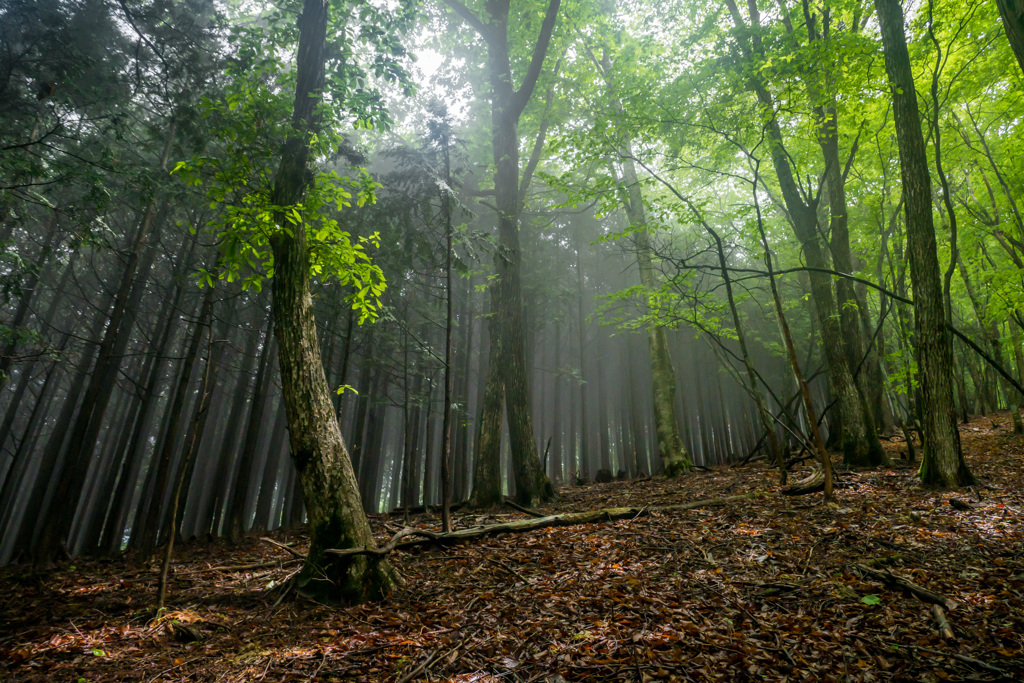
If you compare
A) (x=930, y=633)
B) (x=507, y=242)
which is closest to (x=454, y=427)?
(x=507, y=242)

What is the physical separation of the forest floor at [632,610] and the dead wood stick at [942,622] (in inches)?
1.1

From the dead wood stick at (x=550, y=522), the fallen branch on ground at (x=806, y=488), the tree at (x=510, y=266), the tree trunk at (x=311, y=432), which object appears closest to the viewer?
the tree trunk at (x=311, y=432)

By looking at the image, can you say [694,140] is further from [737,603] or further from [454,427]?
[454,427]

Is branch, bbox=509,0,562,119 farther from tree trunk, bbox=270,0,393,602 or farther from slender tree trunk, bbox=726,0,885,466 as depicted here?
tree trunk, bbox=270,0,393,602

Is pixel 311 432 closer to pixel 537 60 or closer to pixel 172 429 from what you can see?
pixel 172 429

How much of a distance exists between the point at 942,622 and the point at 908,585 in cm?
53

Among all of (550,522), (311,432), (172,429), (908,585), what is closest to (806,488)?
(908,585)

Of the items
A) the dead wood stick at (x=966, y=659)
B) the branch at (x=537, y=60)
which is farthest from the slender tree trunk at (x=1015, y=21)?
the branch at (x=537, y=60)

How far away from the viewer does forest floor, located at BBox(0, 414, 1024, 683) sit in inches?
108

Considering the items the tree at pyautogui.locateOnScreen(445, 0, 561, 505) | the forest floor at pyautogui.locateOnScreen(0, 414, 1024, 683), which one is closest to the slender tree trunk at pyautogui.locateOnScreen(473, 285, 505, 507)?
the tree at pyautogui.locateOnScreen(445, 0, 561, 505)

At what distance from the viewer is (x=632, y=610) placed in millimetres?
3559

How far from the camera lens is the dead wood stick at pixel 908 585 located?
3.01 meters

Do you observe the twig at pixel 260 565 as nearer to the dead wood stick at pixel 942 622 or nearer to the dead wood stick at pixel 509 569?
the dead wood stick at pixel 509 569

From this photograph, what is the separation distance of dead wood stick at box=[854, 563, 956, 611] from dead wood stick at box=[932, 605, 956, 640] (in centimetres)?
6
